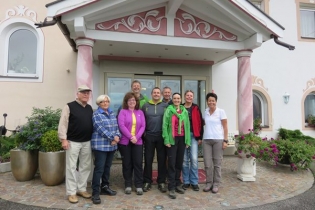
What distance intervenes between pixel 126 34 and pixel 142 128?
217cm

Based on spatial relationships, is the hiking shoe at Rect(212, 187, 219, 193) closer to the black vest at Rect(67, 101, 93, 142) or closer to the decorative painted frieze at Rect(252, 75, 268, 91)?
the black vest at Rect(67, 101, 93, 142)

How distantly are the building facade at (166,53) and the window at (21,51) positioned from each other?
1.1 inches

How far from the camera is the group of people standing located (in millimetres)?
3742

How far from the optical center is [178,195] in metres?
4.17

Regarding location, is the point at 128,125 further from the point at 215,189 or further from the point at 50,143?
the point at 215,189

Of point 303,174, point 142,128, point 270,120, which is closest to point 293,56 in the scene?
point 270,120

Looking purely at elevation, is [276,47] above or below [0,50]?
above

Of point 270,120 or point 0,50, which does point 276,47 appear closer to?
point 270,120

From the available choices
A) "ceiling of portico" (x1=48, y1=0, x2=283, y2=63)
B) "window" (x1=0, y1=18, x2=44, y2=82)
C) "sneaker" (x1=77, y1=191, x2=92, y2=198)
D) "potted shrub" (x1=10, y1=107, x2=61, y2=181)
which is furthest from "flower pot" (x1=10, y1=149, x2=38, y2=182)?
"window" (x1=0, y1=18, x2=44, y2=82)

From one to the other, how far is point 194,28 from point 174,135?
2.72 metres

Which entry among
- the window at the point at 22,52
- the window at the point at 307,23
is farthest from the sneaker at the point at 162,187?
the window at the point at 307,23

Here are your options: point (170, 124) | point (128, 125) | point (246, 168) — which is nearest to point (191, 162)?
point (170, 124)

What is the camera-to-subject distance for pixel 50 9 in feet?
14.6

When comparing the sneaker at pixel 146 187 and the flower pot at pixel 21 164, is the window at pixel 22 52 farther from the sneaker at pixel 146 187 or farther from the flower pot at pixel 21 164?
the sneaker at pixel 146 187
